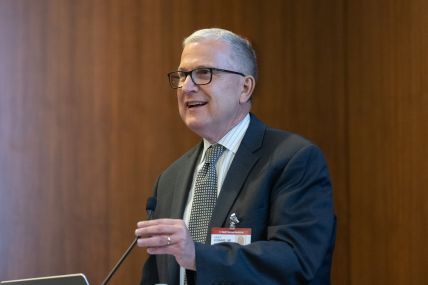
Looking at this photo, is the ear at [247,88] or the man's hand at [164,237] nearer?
the man's hand at [164,237]

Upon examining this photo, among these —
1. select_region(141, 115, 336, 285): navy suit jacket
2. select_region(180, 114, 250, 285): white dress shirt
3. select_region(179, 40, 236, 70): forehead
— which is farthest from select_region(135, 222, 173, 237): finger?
select_region(179, 40, 236, 70): forehead

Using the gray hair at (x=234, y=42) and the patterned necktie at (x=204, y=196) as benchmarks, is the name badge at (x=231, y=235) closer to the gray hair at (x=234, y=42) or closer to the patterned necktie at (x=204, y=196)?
the patterned necktie at (x=204, y=196)

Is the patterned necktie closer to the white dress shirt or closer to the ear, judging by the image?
the white dress shirt

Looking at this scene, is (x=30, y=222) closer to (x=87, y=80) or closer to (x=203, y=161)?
(x=87, y=80)

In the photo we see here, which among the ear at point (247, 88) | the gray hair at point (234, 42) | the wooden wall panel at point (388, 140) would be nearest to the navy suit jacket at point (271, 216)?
the ear at point (247, 88)

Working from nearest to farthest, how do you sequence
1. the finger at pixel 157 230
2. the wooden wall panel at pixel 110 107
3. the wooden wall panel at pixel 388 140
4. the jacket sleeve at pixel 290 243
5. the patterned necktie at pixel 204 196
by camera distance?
the finger at pixel 157 230, the jacket sleeve at pixel 290 243, the patterned necktie at pixel 204 196, the wooden wall panel at pixel 388 140, the wooden wall panel at pixel 110 107

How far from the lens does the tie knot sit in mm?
2469

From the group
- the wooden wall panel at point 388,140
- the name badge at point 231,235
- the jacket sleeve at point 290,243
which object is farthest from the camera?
the wooden wall panel at point 388,140

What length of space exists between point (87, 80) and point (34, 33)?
0.39 metres

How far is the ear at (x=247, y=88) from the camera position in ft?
8.29

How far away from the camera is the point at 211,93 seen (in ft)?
Result: 7.97

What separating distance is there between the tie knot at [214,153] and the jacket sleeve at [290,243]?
330 millimetres

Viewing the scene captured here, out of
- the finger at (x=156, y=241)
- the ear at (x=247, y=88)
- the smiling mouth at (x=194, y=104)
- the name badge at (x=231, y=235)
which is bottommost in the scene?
the name badge at (x=231, y=235)

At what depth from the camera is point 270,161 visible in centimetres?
228
